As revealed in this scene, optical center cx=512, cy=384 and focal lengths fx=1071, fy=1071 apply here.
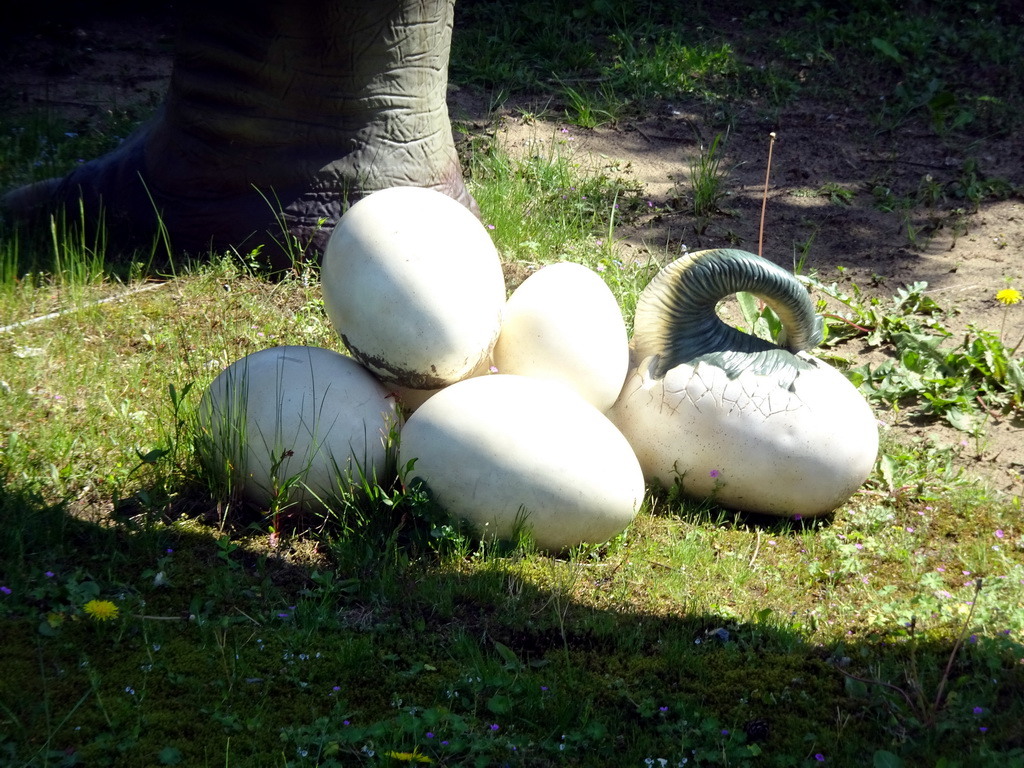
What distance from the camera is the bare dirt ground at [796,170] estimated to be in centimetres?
582

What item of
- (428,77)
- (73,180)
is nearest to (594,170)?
(428,77)

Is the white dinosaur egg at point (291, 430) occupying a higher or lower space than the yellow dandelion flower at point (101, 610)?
higher

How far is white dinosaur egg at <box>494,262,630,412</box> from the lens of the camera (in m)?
3.78

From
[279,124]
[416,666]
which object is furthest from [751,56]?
[416,666]

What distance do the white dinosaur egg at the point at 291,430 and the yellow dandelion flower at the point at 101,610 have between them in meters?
0.68

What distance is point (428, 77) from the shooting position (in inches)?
207

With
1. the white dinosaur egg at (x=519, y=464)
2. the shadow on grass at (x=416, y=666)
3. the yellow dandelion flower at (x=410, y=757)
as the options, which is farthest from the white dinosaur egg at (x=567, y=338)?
the yellow dandelion flower at (x=410, y=757)

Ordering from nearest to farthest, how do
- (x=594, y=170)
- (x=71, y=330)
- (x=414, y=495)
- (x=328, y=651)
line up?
(x=328, y=651) < (x=414, y=495) < (x=71, y=330) < (x=594, y=170)

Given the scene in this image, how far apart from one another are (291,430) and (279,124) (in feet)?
7.05

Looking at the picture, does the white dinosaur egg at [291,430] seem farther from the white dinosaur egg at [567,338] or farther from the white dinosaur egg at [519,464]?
the white dinosaur egg at [567,338]

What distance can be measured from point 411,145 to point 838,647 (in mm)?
3281

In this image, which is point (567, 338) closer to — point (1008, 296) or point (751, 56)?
point (1008, 296)

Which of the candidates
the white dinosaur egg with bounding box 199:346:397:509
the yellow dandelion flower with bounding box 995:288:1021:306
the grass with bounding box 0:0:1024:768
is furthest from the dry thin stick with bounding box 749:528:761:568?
the yellow dandelion flower with bounding box 995:288:1021:306

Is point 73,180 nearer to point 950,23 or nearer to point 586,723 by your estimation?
point 586,723
